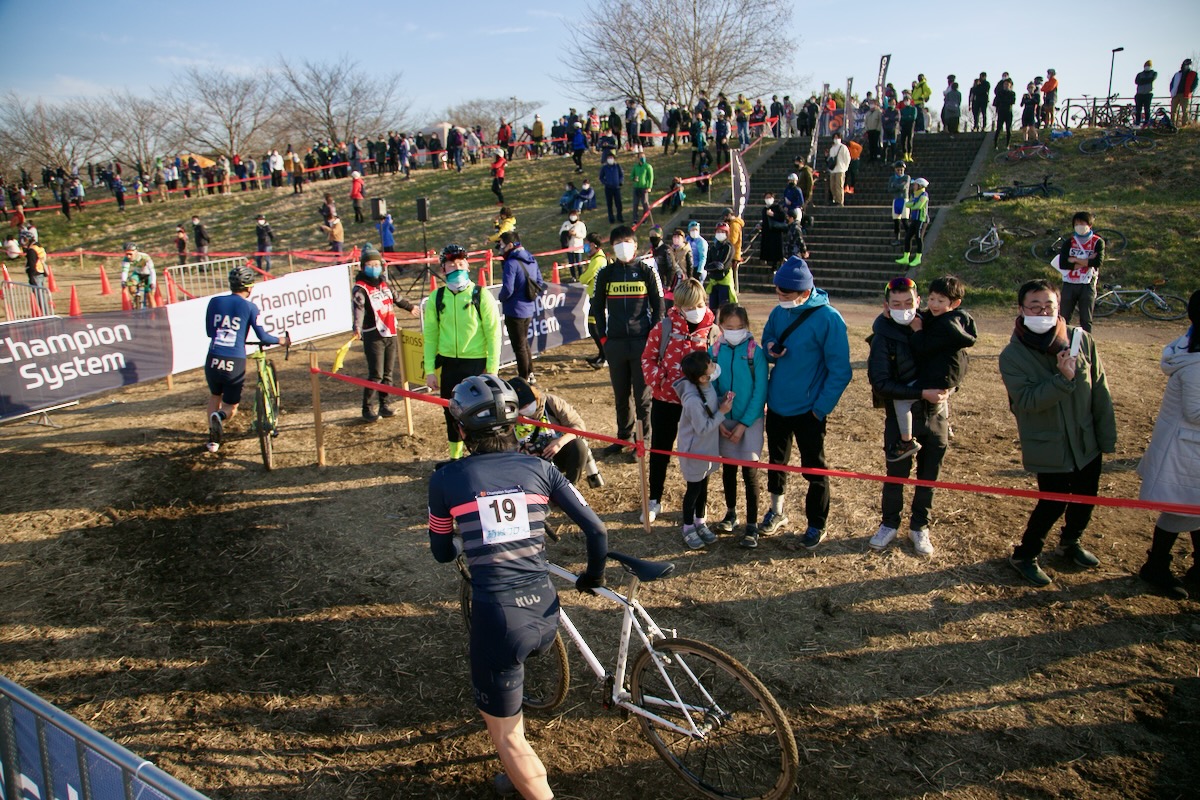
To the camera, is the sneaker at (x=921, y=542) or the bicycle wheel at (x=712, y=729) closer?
the bicycle wheel at (x=712, y=729)

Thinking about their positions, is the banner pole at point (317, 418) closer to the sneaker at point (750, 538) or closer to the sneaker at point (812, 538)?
the sneaker at point (750, 538)

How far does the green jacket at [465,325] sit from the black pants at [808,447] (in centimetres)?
254

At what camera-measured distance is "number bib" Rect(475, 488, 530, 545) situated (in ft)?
10.7

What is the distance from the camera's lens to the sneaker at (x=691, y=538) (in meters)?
6.15

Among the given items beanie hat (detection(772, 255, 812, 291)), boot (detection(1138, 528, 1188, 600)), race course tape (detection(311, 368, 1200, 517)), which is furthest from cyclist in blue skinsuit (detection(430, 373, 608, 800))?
boot (detection(1138, 528, 1188, 600))

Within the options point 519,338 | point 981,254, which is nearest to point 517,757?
point 519,338

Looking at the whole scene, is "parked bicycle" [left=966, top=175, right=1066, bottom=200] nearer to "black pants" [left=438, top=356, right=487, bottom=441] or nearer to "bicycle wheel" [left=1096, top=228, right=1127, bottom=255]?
"bicycle wheel" [left=1096, top=228, right=1127, bottom=255]

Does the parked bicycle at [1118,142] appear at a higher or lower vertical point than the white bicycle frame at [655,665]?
higher

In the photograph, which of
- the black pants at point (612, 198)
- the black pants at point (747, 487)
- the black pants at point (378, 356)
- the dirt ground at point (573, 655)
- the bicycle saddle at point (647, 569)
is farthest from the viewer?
the black pants at point (612, 198)

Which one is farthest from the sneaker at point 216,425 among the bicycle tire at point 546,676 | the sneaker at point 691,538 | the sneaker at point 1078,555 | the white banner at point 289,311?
the sneaker at point 1078,555

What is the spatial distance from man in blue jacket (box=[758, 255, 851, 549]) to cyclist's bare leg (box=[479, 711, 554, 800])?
3320 millimetres

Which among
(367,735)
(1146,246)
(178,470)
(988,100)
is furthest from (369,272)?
(988,100)

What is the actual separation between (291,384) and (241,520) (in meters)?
4.65

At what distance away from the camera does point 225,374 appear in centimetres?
819
